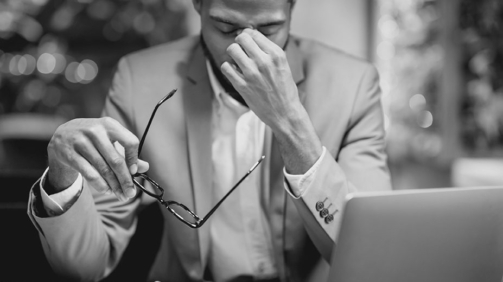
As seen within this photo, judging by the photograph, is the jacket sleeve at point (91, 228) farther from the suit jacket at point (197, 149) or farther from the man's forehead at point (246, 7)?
the man's forehead at point (246, 7)

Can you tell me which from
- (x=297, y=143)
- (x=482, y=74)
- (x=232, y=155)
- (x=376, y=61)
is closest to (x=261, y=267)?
(x=232, y=155)

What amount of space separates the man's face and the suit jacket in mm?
177

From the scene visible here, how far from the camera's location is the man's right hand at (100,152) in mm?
917

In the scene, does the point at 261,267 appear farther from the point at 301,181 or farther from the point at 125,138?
the point at 125,138

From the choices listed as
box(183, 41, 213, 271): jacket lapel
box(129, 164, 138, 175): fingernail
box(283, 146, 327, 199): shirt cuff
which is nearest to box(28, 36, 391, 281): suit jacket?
box(183, 41, 213, 271): jacket lapel

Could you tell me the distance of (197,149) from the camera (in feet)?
4.23

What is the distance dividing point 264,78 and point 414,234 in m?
0.45

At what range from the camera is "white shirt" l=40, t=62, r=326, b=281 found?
1291mm

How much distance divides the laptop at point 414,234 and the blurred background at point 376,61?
1139 mm

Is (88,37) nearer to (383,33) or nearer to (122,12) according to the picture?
(122,12)

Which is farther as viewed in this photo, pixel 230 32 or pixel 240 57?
pixel 230 32

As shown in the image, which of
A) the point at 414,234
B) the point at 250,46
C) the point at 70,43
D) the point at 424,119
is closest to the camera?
the point at 414,234

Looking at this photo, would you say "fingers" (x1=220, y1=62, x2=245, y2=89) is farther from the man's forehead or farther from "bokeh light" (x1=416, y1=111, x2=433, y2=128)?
"bokeh light" (x1=416, y1=111, x2=433, y2=128)

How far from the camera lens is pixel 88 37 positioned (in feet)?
15.3
